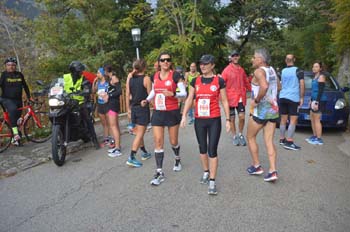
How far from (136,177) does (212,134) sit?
57.7 inches

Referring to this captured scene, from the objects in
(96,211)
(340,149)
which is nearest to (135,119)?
(96,211)

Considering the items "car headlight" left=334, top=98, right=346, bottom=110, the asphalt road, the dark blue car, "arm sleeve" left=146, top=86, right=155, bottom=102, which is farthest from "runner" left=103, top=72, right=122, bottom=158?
"car headlight" left=334, top=98, right=346, bottom=110

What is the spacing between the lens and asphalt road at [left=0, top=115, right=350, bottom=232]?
3447 mm

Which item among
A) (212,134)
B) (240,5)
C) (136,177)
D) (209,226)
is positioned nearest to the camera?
(209,226)

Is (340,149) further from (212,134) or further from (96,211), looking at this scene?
(96,211)

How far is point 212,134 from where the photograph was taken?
4227mm

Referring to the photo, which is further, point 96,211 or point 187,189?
point 187,189

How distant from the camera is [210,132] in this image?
4.25m

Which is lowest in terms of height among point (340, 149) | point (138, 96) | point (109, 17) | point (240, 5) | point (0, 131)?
point (340, 149)

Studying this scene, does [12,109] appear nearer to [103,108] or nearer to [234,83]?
[103,108]

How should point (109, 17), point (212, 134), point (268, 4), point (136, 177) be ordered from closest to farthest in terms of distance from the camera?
point (212, 134)
point (136, 177)
point (109, 17)
point (268, 4)

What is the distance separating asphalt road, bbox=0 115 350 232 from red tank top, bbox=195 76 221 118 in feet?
3.41

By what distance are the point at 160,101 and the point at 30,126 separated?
4.36 meters

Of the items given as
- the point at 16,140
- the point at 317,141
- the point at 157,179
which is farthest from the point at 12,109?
the point at 317,141
